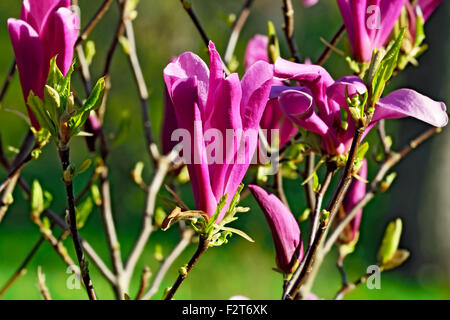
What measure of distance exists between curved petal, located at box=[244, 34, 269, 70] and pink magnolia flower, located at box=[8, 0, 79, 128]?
1.03ft

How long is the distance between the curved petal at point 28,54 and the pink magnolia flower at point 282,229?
225mm

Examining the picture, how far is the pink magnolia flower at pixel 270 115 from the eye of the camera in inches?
29.8

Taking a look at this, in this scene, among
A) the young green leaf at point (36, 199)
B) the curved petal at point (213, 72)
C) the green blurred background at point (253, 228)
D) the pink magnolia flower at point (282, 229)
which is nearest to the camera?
the curved petal at point (213, 72)

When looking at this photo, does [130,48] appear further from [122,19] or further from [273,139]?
[273,139]

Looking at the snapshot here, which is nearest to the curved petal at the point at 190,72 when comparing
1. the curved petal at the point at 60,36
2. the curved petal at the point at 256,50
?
the curved petal at the point at 60,36

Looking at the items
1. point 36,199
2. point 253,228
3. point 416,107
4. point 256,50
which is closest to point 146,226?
point 36,199

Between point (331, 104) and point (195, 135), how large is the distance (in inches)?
6.4

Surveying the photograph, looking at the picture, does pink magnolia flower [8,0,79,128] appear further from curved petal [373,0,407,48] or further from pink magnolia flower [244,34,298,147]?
curved petal [373,0,407,48]

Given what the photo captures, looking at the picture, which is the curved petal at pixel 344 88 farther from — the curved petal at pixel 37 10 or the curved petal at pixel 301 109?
the curved petal at pixel 37 10

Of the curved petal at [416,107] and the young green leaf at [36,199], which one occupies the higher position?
the curved petal at [416,107]

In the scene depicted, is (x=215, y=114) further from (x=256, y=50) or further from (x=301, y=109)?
(x=256, y=50)

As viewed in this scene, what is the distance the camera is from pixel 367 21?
699mm

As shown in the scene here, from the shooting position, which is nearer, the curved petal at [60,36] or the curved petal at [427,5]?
the curved petal at [60,36]
